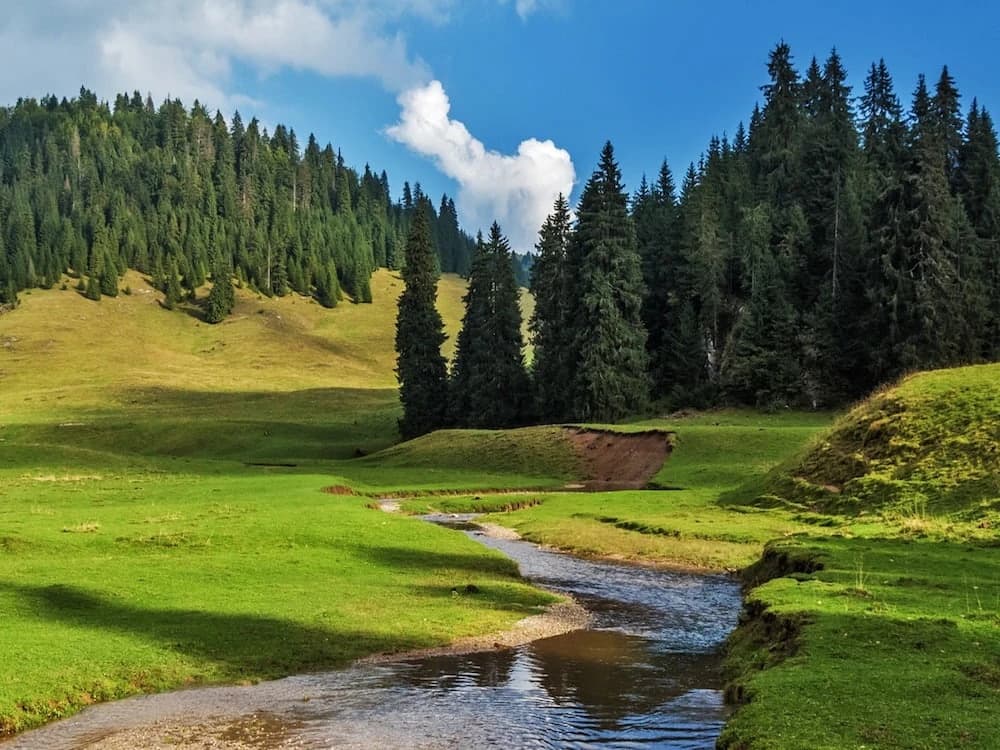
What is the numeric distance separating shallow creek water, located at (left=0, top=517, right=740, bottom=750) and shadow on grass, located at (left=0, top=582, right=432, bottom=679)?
0.93m

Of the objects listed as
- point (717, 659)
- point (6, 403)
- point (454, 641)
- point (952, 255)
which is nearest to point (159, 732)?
point (454, 641)

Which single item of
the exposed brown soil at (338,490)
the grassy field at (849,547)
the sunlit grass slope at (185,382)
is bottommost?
the exposed brown soil at (338,490)

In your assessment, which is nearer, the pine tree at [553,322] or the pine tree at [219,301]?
the pine tree at [553,322]

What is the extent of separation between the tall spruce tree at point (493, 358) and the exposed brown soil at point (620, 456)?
2156 cm

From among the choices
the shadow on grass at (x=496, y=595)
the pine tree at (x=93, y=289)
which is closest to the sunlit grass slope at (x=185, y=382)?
the pine tree at (x=93, y=289)

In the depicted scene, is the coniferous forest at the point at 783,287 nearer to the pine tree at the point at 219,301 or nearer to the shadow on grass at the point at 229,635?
the shadow on grass at the point at 229,635

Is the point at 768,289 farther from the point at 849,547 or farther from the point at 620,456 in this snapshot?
the point at 849,547

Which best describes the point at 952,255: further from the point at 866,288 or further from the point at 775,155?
the point at 775,155

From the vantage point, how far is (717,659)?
62.9ft

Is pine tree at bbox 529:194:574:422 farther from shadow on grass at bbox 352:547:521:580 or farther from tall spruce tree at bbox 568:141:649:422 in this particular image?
shadow on grass at bbox 352:547:521:580

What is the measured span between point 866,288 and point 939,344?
8991 millimetres

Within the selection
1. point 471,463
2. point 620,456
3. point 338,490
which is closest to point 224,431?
point 471,463

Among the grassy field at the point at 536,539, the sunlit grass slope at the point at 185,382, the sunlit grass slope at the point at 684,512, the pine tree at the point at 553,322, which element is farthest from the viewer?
the sunlit grass slope at the point at 185,382

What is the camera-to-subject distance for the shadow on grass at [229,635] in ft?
60.5
